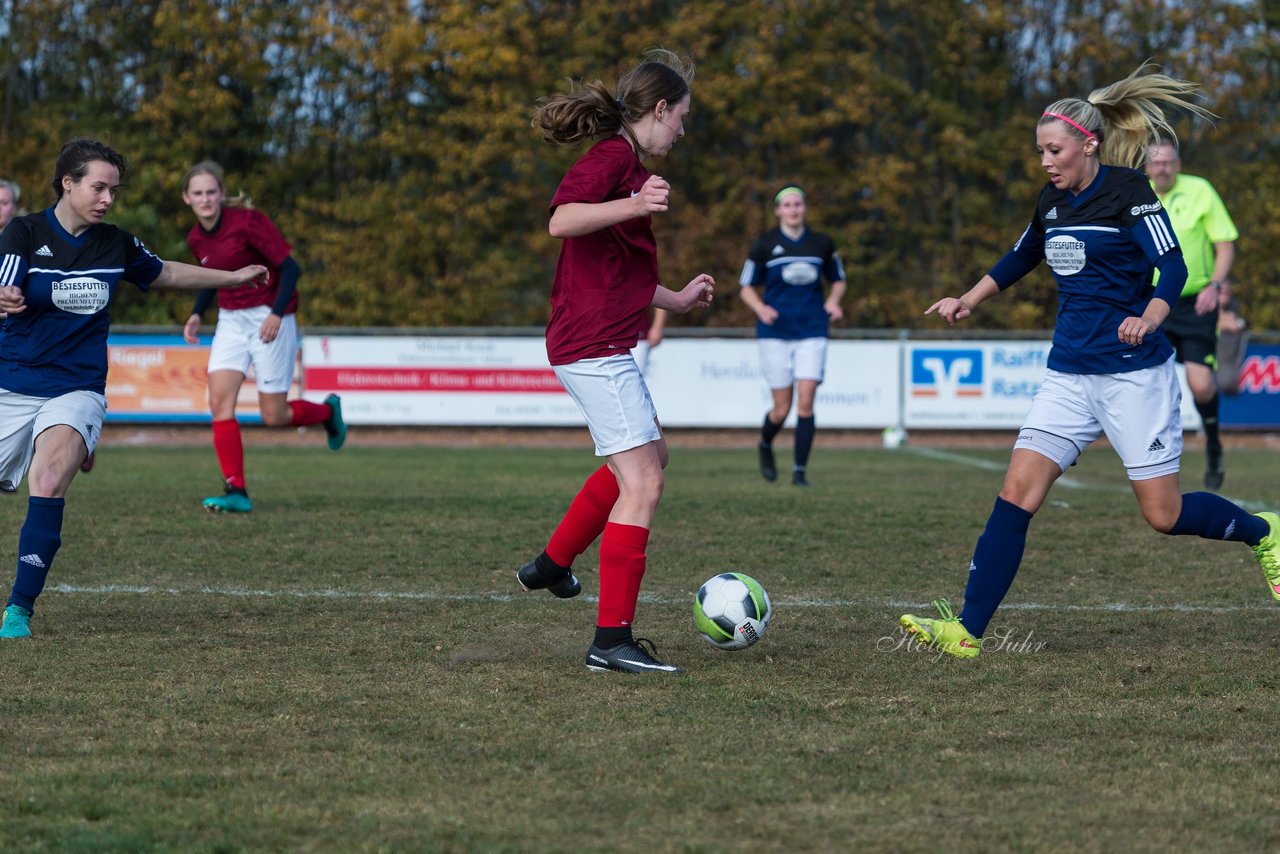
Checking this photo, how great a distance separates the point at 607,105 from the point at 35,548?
8.19ft

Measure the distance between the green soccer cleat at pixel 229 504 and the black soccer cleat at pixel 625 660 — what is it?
4737 mm

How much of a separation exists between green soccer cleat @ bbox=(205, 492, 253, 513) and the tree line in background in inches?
516

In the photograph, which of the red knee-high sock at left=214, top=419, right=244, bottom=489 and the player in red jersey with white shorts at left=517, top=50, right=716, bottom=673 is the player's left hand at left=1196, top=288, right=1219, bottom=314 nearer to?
the player in red jersey with white shorts at left=517, top=50, right=716, bottom=673

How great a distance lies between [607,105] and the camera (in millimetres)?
4688

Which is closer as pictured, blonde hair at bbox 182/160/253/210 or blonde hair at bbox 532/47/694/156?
blonde hair at bbox 532/47/694/156

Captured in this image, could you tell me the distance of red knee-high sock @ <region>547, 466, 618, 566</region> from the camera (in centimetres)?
527

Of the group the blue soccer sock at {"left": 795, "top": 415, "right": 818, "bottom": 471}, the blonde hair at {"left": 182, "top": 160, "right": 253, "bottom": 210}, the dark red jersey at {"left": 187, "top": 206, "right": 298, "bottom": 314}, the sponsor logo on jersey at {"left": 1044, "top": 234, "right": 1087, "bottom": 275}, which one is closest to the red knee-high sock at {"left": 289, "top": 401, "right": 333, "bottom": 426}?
the dark red jersey at {"left": 187, "top": 206, "right": 298, "bottom": 314}

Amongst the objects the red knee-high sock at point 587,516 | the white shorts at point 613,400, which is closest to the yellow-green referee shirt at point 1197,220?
the red knee-high sock at point 587,516

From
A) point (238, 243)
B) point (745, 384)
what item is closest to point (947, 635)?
point (238, 243)

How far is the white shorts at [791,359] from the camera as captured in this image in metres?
11.2

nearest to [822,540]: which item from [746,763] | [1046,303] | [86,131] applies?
[746,763]

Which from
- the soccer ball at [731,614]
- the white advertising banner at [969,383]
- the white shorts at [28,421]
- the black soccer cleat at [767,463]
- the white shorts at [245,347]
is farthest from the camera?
the white advertising banner at [969,383]

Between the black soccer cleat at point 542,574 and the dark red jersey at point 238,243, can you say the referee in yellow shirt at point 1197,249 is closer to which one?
the dark red jersey at point 238,243

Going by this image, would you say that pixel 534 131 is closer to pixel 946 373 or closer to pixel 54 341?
pixel 946 373
